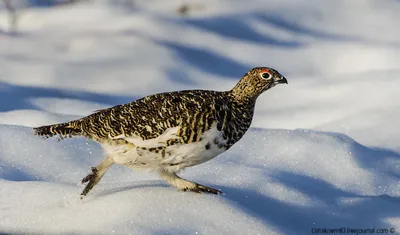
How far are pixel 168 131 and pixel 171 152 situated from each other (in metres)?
0.12

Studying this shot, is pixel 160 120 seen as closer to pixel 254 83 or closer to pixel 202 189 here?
pixel 202 189

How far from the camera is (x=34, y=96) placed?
8773 mm

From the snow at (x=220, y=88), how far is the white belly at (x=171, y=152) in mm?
194

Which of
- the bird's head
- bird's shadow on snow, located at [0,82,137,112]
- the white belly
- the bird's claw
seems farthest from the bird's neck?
bird's shadow on snow, located at [0,82,137,112]

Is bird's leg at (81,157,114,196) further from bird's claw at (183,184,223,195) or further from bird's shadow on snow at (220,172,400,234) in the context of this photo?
bird's shadow on snow at (220,172,400,234)

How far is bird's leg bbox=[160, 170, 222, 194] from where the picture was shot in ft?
17.4

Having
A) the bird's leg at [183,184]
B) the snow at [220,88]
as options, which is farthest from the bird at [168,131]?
the snow at [220,88]

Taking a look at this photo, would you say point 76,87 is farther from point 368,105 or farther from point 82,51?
point 368,105

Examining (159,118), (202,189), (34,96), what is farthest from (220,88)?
(159,118)

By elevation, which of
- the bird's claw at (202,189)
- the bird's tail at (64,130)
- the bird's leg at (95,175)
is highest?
the bird's claw at (202,189)

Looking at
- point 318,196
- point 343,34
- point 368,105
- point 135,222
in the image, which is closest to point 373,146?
point 368,105

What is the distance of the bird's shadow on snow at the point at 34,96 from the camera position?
836 centimetres

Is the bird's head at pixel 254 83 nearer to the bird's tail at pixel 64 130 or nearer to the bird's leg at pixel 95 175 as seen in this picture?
the bird's leg at pixel 95 175

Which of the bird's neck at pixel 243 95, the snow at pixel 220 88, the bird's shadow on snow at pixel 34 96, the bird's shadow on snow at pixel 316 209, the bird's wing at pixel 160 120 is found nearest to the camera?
the bird's wing at pixel 160 120
